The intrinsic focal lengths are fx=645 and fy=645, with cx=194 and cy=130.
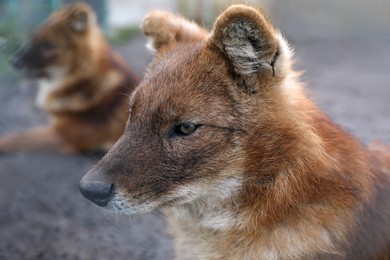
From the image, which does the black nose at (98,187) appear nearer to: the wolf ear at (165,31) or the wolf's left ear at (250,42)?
the wolf's left ear at (250,42)

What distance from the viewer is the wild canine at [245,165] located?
330cm

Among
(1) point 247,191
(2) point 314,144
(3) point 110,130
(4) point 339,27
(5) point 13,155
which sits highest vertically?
(4) point 339,27

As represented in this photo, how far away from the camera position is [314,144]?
3375 millimetres

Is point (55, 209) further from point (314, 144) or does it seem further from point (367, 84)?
point (367, 84)

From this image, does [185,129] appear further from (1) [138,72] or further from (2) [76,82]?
(1) [138,72]

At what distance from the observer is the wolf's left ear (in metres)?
3.16

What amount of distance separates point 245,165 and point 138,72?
672cm

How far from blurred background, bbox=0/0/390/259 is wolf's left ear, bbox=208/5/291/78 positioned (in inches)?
15.6

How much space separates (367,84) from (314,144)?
606 centimetres

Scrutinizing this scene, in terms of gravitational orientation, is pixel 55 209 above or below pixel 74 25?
below

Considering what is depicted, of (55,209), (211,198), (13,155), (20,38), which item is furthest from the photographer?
(20,38)

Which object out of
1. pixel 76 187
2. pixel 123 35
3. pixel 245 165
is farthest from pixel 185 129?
pixel 123 35

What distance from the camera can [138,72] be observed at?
9.88 metres

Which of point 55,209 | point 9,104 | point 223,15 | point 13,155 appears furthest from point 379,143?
point 9,104
